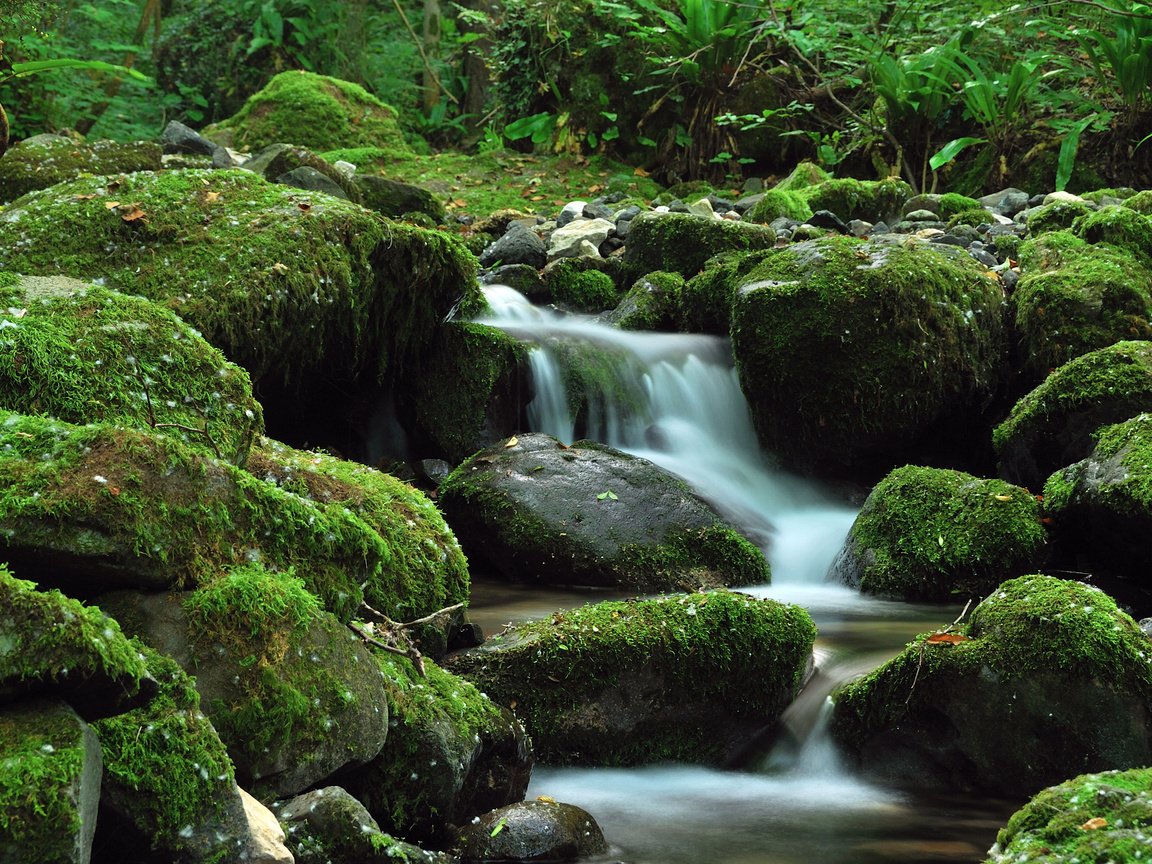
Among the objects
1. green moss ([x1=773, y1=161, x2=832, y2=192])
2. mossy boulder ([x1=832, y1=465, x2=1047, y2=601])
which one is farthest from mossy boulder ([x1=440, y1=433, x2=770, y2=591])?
green moss ([x1=773, y1=161, x2=832, y2=192])

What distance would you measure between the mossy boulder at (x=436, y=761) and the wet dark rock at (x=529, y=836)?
0.09m

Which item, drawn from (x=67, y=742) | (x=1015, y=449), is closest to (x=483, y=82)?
(x=1015, y=449)

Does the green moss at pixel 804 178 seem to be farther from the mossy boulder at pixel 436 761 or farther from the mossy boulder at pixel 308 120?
the mossy boulder at pixel 436 761

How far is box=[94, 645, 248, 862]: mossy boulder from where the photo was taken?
228 cm

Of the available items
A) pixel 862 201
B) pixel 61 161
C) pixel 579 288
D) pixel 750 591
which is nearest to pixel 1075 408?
pixel 750 591

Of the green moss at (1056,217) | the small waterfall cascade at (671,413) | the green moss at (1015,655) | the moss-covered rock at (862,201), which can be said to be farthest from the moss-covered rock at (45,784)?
the moss-covered rock at (862,201)

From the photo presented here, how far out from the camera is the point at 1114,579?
5.40 metres

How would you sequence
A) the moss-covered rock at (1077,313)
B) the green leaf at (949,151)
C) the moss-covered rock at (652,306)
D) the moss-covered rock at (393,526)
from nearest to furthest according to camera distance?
the moss-covered rock at (393,526), the moss-covered rock at (1077,313), the moss-covered rock at (652,306), the green leaf at (949,151)

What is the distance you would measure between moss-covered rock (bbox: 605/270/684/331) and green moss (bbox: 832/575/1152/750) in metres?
4.55

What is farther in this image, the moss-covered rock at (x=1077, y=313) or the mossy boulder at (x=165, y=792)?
the moss-covered rock at (x=1077, y=313)

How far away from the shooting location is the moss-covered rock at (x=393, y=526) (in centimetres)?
409

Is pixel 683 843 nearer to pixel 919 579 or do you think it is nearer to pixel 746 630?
pixel 746 630

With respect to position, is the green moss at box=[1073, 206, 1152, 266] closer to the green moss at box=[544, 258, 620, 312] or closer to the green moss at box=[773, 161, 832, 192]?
the green moss at box=[544, 258, 620, 312]

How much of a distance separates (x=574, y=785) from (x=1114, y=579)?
303 centimetres
